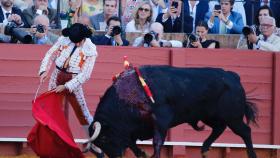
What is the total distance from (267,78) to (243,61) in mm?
354

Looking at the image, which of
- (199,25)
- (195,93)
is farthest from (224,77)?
(199,25)

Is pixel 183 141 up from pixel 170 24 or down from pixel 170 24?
down

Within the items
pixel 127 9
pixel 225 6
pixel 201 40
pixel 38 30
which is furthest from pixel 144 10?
pixel 38 30

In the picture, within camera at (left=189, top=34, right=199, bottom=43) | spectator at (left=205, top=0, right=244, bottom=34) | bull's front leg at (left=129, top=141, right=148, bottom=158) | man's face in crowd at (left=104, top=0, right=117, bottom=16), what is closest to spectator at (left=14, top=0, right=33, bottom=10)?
man's face in crowd at (left=104, top=0, right=117, bottom=16)

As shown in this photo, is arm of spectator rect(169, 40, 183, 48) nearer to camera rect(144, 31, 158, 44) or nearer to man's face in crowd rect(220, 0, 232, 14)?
camera rect(144, 31, 158, 44)

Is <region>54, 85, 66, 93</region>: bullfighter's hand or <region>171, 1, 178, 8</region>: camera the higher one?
<region>171, 1, 178, 8</region>: camera

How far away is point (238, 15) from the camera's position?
41.9ft

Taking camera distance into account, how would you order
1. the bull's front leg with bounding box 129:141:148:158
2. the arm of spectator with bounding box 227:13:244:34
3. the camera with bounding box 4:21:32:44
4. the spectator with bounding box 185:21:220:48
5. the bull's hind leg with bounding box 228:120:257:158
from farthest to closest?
the arm of spectator with bounding box 227:13:244:34 < the spectator with bounding box 185:21:220:48 < the camera with bounding box 4:21:32:44 < the bull's hind leg with bounding box 228:120:257:158 < the bull's front leg with bounding box 129:141:148:158

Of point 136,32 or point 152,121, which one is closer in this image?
point 152,121

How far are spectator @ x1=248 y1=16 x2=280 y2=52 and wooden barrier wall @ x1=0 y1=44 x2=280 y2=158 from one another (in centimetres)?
15

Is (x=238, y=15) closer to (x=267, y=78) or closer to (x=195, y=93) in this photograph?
(x=267, y=78)

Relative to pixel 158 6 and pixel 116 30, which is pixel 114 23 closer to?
pixel 116 30

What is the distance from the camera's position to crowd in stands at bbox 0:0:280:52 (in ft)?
39.3

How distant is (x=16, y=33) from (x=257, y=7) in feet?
10.5
